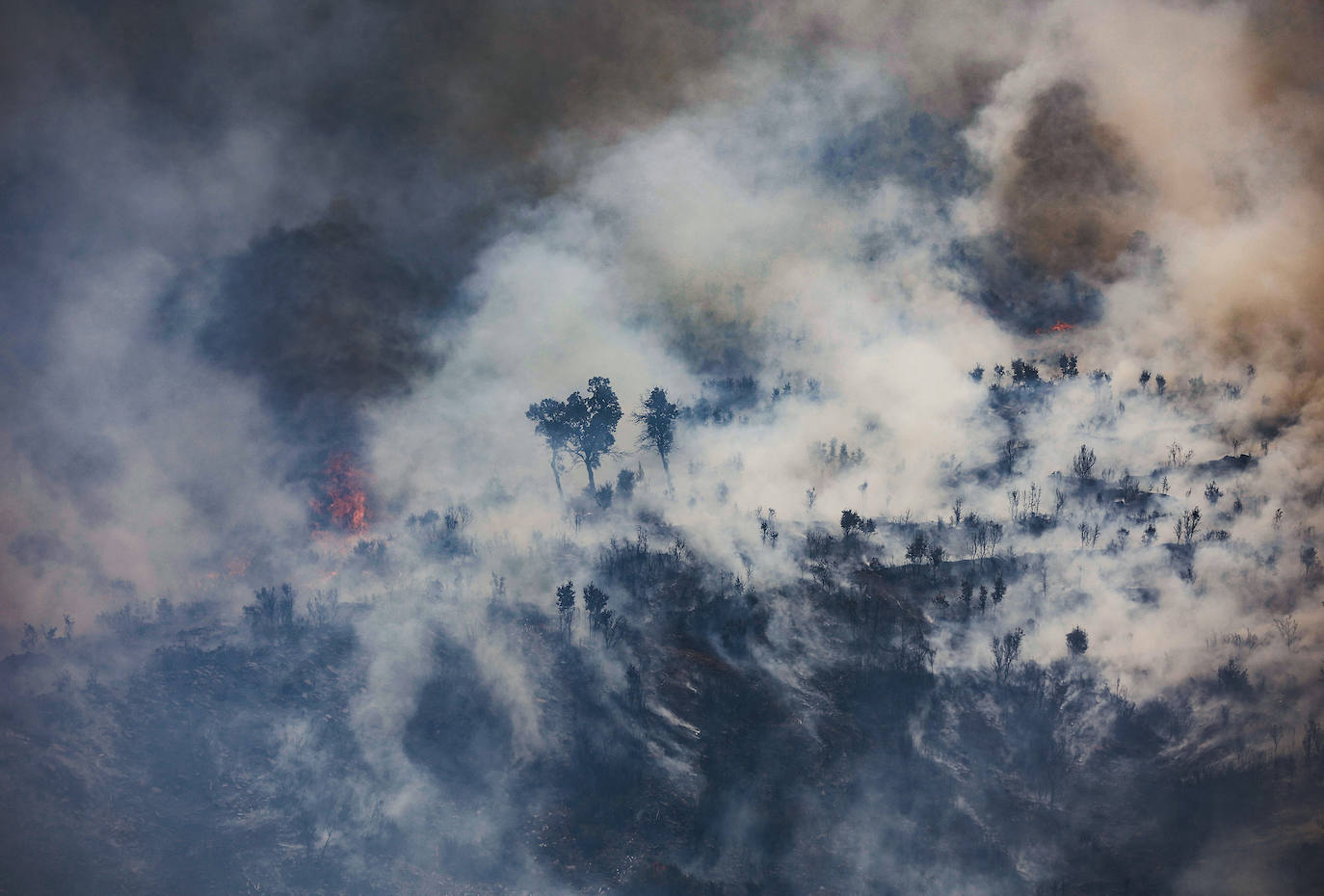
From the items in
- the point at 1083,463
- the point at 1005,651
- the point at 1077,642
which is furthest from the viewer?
the point at 1083,463

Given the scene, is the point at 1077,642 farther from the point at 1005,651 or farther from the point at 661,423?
the point at 661,423

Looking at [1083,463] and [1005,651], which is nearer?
[1005,651]

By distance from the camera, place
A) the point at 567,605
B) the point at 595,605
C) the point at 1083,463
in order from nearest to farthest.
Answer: the point at 595,605, the point at 567,605, the point at 1083,463

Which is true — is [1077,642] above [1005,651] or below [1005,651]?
above

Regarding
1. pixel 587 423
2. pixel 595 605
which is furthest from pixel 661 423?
pixel 595 605

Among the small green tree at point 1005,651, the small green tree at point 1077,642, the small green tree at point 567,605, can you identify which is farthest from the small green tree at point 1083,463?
the small green tree at point 567,605

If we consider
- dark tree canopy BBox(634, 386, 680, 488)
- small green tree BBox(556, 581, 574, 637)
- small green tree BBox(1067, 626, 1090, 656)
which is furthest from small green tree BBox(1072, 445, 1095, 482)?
small green tree BBox(556, 581, 574, 637)

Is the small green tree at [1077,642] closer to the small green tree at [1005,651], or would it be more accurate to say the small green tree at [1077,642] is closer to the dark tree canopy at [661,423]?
the small green tree at [1005,651]

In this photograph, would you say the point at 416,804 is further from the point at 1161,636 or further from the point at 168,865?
the point at 1161,636

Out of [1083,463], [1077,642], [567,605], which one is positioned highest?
[1083,463]

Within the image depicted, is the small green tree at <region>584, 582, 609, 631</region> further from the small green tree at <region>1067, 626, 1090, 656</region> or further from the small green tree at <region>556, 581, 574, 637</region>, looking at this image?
the small green tree at <region>1067, 626, 1090, 656</region>
